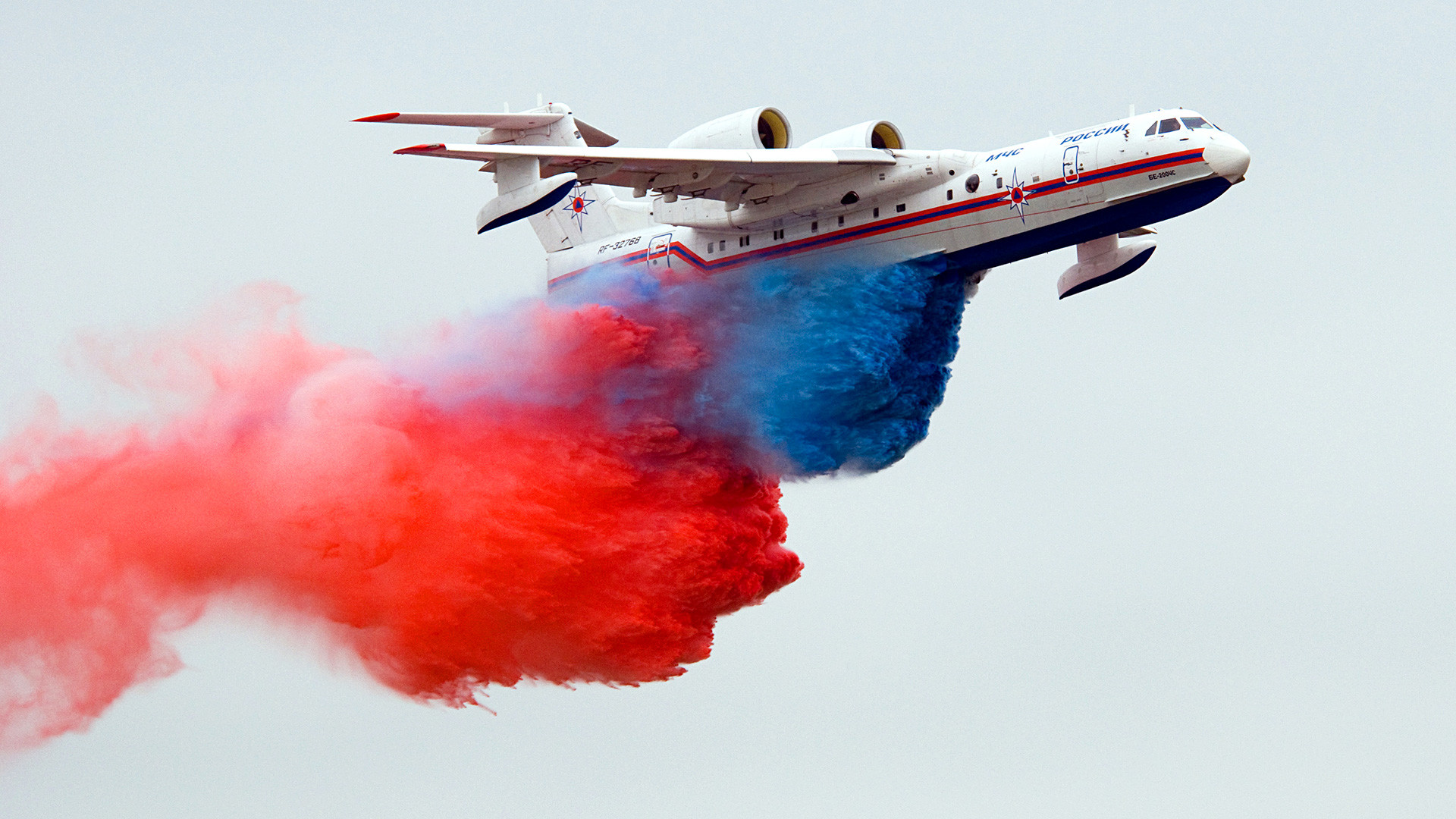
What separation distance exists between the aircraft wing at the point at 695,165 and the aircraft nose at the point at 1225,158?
389 cm

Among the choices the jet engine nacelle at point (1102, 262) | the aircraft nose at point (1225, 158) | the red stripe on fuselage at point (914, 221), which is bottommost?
the jet engine nacelle at point (1102, 262)

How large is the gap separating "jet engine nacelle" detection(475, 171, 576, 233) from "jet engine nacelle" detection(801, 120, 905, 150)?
3.24 m

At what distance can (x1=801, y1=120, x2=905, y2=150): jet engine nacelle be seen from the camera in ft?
98.7

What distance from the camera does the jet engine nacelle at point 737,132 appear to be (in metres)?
30.1

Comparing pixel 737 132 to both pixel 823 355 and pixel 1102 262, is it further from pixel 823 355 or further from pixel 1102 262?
pixel 1102 262

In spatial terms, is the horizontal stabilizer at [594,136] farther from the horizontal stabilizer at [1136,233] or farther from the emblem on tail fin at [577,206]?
the horizontal stabilizer at [1136,233]

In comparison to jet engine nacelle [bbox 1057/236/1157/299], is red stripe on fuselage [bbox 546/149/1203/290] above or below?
above

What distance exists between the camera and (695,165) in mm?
29562

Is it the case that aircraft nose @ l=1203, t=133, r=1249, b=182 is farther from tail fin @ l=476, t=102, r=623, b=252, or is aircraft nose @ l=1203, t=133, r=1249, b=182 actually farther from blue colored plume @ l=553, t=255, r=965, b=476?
tail fin @ l=476, t=102, r=623, b=252

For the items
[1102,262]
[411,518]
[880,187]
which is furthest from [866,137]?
[411,518]

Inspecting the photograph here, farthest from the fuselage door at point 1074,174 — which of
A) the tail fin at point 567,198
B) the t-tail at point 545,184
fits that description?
the tail fin at point 567,198

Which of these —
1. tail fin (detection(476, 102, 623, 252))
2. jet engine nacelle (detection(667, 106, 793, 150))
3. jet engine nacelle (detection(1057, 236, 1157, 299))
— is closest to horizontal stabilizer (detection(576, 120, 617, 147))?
tail fin (detection(476, 102, 623, 252))

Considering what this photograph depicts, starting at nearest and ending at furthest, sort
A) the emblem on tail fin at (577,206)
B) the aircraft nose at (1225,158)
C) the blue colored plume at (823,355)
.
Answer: the aircraft nose at (1225,158) → the blue colored plume at (823,355) → the emblem on tail fin at (577,206)

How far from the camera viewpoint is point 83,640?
31.1 m
